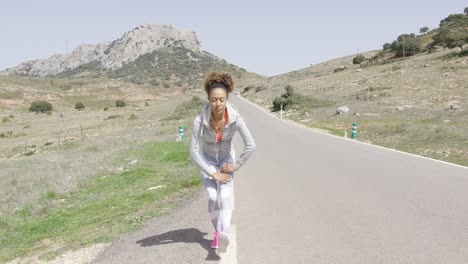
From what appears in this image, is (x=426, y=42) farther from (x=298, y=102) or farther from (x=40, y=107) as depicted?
(x=40, y=107)

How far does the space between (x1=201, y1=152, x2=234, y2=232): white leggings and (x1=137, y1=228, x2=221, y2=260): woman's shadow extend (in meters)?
0.43

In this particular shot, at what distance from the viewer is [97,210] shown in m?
7.96

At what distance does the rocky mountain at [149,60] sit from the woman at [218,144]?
117m

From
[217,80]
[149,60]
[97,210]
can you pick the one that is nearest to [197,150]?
[217,80]

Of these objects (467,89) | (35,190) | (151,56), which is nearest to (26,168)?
(35,190)

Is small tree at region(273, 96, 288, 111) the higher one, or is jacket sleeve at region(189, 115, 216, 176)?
jacket sleeve at region(189, 115, 216, 176)

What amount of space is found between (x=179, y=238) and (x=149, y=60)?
15920 cm

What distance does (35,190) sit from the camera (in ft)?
37.6

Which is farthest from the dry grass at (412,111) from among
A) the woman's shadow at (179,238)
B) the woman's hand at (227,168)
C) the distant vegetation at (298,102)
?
the woman's hand at (227,168)

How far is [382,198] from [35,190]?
901cm

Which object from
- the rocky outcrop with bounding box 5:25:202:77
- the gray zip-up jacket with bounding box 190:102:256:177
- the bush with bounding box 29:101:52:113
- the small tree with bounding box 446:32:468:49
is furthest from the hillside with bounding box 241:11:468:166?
the rocky outcrop with bounding box 5:25:202:77

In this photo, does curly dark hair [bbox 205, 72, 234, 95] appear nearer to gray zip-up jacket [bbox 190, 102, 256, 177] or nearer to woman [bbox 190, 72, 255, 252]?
woman [bbox 190, 72, 255, 252]

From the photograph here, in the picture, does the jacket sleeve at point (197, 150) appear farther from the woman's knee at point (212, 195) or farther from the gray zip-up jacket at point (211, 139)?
the woman's knee at point (212, 195)

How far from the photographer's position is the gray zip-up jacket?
4.67 metres
